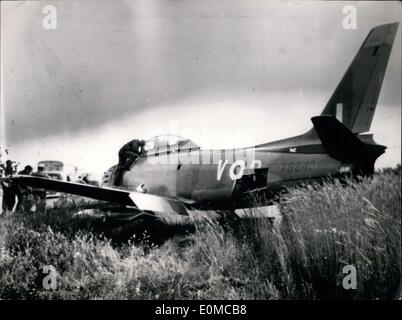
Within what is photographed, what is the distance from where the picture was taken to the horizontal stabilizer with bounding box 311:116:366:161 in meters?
2.51

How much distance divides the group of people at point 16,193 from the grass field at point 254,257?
0.17 m

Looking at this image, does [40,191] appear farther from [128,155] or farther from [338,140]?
[338,140]

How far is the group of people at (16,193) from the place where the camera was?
2.84 m

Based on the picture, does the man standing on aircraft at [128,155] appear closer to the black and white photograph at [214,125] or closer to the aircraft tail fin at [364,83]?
the black and white photograph at [214,125]

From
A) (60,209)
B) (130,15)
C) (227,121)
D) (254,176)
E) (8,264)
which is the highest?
(130,15)

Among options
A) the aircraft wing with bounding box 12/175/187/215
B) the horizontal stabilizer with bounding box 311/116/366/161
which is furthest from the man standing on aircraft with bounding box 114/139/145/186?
the horizontal stabilizer with bounding box 311/116/366/161

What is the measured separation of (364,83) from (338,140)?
0.57m

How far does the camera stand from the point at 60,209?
335 centimetres

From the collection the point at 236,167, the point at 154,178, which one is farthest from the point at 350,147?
the point at 154,178

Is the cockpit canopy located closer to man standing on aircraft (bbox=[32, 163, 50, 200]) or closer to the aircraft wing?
the aircraft wing

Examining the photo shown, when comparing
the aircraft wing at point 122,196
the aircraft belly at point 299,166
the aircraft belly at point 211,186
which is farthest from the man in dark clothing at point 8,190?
the aircraft belly at point 299,166
